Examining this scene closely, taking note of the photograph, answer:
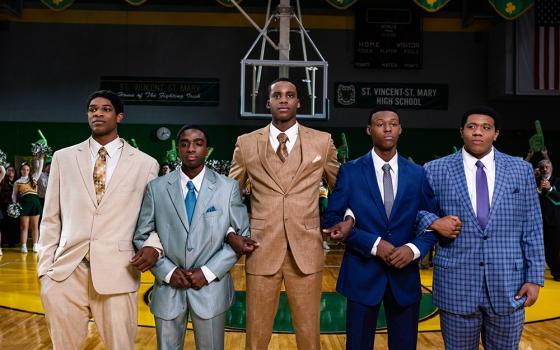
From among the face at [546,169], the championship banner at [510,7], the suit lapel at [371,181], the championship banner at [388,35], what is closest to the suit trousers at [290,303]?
the suit lapel at [371,181]

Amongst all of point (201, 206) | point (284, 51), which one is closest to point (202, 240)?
point (201, 206)

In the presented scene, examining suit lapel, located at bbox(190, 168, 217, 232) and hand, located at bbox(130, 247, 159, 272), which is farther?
suit lapel, located at bbox(190, 168, 217, 232)

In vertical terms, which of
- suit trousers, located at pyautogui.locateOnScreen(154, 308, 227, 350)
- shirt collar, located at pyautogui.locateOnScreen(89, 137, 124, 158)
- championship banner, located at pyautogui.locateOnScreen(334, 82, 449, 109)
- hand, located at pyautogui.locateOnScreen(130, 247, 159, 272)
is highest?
championship banner, located at pyautogui.locateOnScreen(334, 82, 449, 109)

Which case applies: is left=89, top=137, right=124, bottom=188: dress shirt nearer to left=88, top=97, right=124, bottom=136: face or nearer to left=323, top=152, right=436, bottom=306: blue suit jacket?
left=88, top=97, right=124, bottom=136: face

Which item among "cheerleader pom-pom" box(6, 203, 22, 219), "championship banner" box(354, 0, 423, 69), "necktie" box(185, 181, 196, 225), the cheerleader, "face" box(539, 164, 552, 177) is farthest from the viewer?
"championship banner" box(354, 0, 423, 69)

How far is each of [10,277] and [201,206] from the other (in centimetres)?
537

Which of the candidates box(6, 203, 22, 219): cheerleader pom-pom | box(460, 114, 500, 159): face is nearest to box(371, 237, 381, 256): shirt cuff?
box(460, 114, 500, 159): face

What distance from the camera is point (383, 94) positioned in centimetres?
1316

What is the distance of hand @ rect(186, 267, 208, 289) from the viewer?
8.52ft

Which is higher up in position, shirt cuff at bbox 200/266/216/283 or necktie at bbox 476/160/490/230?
necktie at bbox 476/160/490/230

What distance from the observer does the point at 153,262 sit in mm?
2561

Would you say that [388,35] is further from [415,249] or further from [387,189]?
[415,249]

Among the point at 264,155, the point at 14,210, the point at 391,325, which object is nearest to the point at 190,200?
the point at 264,155

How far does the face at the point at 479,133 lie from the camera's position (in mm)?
2598
